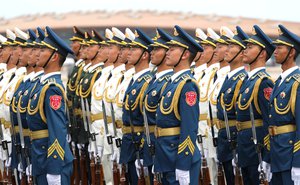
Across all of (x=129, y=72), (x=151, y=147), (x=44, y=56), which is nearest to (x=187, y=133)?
(x=151, y=147)

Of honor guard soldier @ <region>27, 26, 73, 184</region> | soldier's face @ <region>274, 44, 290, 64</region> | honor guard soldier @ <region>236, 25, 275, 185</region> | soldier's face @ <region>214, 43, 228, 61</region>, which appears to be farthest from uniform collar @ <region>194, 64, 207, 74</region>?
soldier's face @ <region>274, 44, 290, 64</region>

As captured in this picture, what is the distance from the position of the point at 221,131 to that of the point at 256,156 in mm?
1209

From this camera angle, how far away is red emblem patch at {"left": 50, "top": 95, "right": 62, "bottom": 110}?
1464cm

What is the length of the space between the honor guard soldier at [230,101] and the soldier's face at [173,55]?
1.52 meters

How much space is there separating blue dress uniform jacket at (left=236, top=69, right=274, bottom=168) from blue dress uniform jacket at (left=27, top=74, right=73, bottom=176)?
2.21m

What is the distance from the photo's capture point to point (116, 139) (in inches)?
690

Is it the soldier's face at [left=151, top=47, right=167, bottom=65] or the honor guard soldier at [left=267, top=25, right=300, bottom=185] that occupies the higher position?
the soldier's face at [left=151, top=47, right=167, bottom=65]

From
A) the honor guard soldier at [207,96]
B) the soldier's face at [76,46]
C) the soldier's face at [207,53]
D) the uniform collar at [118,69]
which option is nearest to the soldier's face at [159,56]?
the honor guard soldier at [207,96]

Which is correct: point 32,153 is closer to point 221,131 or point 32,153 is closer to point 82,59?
point 221,131

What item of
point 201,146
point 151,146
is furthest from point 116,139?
point 151,146

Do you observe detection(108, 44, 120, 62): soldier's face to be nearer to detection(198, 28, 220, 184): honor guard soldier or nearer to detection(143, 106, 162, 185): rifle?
detection(198, 28, 220, 184): honor guard soldier

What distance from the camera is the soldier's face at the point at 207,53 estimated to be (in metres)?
18.7

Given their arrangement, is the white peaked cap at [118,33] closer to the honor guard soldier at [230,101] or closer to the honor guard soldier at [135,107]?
the honor guard soldier at [135,107]

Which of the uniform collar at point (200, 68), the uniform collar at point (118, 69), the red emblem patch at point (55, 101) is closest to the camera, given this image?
the red emblem patch at point (55, 101)
